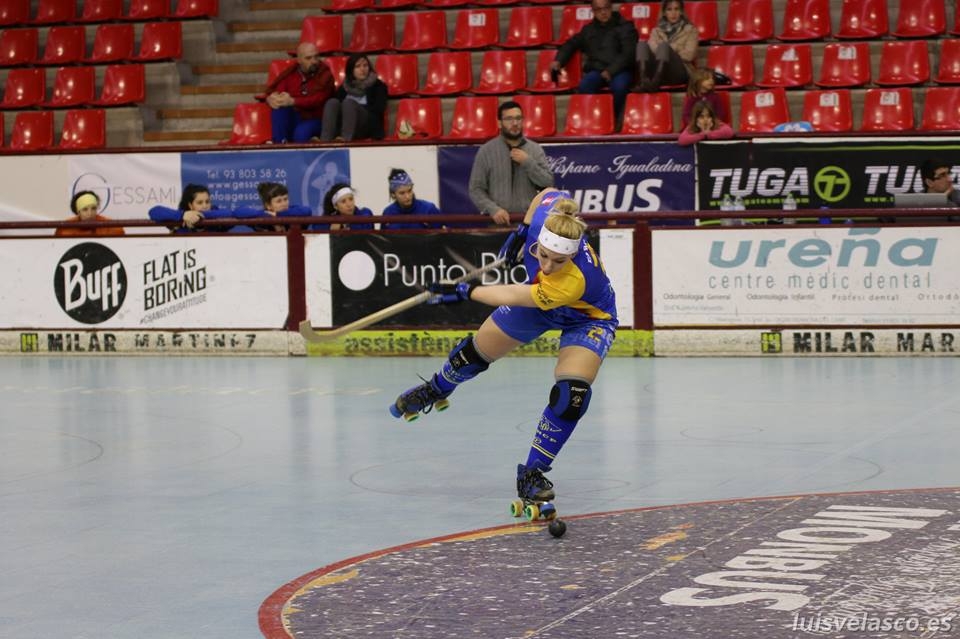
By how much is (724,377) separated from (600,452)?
4.03 meters

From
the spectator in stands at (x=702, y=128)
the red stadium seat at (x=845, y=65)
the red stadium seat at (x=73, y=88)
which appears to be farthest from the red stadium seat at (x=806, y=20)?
the red stadium seat at (x=73, y=88)

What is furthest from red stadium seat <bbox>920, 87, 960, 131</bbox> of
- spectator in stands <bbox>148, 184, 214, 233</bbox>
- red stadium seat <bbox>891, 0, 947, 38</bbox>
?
spectator in stands <bbox>148, 184, 214, 233</bbox>

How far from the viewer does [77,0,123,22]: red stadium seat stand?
22141mm

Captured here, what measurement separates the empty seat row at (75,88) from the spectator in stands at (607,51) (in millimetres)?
6230

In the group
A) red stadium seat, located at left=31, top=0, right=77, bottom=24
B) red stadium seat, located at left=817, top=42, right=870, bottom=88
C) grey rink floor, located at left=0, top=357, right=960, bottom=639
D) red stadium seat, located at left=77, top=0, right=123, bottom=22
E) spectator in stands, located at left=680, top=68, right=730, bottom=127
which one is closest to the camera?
grey rink floor, located at left=0, top=357, right=960, bottom=639

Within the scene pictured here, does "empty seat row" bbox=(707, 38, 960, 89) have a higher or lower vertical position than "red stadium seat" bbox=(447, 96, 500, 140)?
higher

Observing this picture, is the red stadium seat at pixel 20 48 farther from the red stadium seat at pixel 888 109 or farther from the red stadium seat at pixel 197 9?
the red stadium seat at pixel 888 109

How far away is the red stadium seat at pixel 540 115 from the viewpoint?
18266mm

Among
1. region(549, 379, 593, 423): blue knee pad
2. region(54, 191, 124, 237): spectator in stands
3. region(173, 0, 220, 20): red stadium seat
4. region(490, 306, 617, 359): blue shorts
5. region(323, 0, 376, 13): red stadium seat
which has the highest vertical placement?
region(173, 0, 220, 20): red stadium seat

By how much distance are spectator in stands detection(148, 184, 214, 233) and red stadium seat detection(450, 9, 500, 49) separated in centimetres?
543

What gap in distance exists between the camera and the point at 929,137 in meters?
15.4

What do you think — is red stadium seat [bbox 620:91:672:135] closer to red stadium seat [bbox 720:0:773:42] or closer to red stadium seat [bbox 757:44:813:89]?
red stadium seat [bbox 757:44:813:89]

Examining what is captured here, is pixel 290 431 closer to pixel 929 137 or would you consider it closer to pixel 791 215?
pixel 791 215

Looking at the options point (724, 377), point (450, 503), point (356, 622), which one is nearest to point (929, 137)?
point (724, 377)
